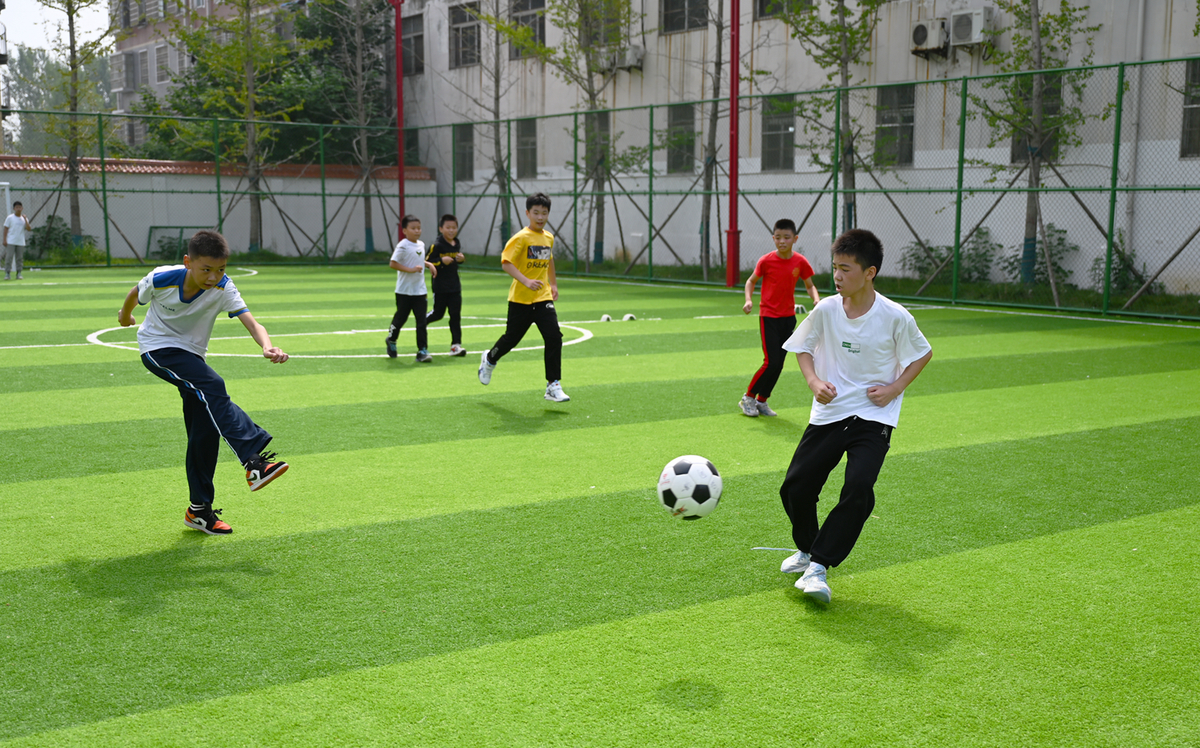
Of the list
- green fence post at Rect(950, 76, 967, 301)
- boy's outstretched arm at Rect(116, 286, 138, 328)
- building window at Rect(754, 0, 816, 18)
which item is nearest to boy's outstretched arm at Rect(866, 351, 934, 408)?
boy's outstretched arm at Rect(116, 286, 138, 328)

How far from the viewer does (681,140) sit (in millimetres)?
27078

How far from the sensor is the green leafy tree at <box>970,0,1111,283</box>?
1984 cm

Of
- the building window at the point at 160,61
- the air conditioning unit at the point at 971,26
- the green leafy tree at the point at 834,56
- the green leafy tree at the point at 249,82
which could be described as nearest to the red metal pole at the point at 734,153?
the green leafy tree at the point at 834,56

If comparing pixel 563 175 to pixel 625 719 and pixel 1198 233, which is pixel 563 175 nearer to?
pixel 1198 233

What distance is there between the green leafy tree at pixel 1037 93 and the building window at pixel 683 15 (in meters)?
9.36

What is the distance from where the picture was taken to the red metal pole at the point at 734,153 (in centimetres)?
2220

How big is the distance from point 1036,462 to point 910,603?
323 centimetres

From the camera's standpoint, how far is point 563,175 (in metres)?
31.6

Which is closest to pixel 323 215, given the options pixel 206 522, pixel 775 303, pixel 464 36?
pixel 464 36

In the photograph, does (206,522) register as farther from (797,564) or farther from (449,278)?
(449,278)

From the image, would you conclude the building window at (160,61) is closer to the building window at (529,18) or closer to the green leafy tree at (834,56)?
the building window at (529,18)

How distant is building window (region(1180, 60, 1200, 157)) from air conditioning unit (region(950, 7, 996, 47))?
4.48 metres

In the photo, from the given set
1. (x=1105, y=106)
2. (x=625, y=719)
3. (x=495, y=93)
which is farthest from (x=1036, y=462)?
(x=495, y=93)

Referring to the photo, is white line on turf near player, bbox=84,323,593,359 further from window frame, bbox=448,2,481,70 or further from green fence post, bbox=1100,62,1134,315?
window frame, bbox=448,2,481,70
